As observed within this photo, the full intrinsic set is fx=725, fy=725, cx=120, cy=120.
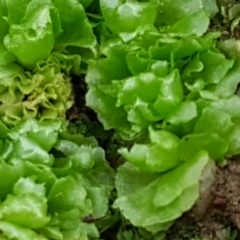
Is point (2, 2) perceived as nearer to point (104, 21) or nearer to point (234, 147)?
point (104, 21)

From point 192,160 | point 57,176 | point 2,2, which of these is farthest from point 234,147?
point 2,2

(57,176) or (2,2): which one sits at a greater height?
(2,2)

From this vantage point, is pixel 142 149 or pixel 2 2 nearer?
pixel 142 149

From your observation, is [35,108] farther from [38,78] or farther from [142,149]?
[142,149]

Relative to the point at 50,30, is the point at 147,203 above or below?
below

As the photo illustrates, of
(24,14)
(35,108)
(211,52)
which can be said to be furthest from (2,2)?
(211,52)

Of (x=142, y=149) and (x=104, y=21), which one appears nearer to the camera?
(x=142, y=149)

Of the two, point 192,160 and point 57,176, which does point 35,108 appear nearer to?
point 57,176
